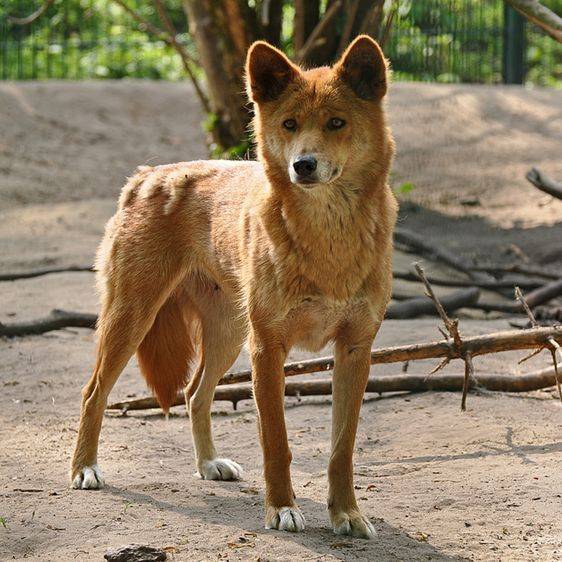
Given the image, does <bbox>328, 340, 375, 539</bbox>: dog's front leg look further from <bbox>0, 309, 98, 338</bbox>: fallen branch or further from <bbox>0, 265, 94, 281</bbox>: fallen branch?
<bbox>0, 265, 94, 281</bbox>: fallen branch

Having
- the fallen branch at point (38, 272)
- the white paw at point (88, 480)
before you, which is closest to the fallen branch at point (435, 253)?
the fallen branch at point (38, 272)

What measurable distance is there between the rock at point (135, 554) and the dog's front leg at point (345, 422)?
2.50 feet

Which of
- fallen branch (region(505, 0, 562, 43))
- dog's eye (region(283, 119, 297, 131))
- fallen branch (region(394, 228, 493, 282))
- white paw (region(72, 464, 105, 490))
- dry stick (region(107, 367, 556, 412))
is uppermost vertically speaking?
fallen branch (region(505, 0, 562, 43))

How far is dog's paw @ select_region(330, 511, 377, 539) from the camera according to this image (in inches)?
162

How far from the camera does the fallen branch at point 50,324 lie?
7.18 metres

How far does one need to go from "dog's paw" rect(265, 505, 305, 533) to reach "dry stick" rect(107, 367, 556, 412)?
1.67 metres

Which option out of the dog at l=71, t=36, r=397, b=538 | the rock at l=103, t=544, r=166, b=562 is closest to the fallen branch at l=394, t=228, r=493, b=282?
the dog at l=71, t=36, r=397, b=538

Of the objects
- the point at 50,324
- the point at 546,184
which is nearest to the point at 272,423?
the point at 50,324

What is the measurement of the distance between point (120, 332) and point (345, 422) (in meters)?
1.30

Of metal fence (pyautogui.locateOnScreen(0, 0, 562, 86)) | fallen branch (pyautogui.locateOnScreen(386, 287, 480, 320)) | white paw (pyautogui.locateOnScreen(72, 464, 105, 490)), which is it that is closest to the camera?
white paw (pyautogui.locateOnScreen(72, 464, 105, 490))

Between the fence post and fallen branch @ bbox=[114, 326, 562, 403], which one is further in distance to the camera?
the fence post

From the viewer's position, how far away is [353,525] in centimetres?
414

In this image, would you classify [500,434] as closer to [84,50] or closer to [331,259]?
[331,259]

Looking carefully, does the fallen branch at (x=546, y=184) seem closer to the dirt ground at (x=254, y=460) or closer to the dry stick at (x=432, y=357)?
the dirt ground at (x=254, y=460)
